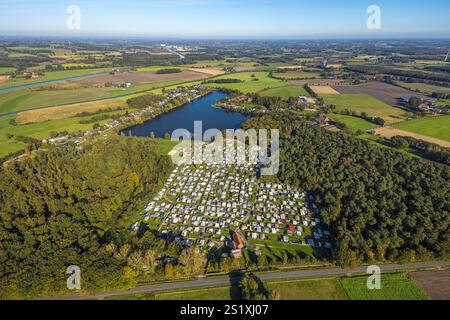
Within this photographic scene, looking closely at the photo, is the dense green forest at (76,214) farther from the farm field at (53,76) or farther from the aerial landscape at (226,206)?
the farm field at (53,76)

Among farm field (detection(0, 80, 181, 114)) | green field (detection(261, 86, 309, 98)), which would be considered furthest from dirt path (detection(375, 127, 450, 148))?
farm field (detection(0, 80, 181, 114))

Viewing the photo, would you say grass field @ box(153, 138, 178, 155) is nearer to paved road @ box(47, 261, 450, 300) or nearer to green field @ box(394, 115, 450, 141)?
paved road @ box(47, 261, 450, 300)

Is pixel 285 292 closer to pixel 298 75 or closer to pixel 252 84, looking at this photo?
pixel 252 84

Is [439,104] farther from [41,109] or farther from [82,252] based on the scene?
[41,109]

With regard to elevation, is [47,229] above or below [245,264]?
above

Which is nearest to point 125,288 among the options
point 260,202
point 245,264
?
point 245,264

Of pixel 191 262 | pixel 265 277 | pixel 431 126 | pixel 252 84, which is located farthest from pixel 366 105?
pixel 191 262

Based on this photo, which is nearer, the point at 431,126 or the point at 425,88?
the point at 431,126
